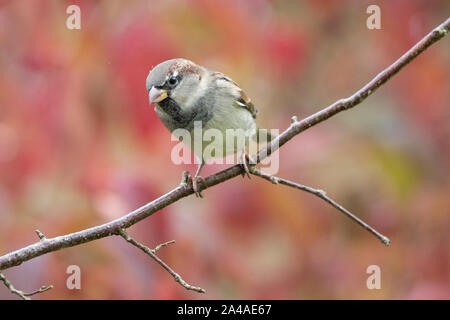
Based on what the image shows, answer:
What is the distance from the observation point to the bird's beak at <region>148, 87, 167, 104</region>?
2.00 m

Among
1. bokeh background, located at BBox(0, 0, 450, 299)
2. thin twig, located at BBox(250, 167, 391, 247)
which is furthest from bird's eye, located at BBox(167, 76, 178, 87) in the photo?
thin twig, located at BBox(250, 167, 391, 247)

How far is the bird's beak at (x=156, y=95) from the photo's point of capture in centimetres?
200

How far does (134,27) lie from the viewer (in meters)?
2.38

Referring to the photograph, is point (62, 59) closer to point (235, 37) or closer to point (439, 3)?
point (235, 37)

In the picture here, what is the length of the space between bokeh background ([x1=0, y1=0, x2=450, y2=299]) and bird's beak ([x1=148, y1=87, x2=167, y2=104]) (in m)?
0.28

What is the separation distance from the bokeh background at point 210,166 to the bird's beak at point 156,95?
0.28m

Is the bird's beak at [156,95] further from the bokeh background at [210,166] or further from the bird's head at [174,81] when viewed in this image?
the bokeh background at [210,166]

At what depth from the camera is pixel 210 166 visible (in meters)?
2.65

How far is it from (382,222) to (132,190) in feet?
4.49

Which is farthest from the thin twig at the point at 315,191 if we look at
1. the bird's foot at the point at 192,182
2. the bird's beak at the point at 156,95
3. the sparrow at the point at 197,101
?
the bird's beak at the point at 156,95

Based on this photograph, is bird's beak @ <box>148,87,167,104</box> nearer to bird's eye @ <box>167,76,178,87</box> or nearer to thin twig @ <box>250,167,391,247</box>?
bird's eye @ <box>167,76,178,87</box>

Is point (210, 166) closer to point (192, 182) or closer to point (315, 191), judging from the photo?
point (192, 182)

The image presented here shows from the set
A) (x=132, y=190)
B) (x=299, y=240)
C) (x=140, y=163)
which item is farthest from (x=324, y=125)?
(x=132, y=190)

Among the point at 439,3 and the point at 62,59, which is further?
the point at 439,3
